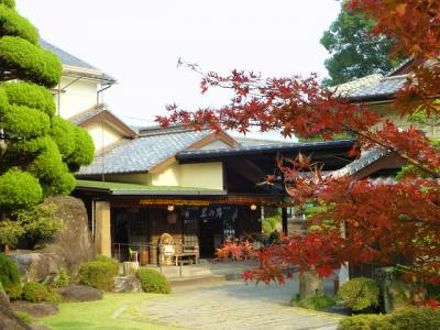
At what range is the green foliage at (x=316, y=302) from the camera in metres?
14.1

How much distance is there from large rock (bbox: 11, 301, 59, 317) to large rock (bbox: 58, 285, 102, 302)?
1.41m

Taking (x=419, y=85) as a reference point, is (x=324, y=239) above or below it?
below

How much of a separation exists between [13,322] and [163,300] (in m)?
7.38

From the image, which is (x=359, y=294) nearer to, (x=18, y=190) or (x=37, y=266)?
(x=37, y=266)

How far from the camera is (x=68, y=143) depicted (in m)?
17.1

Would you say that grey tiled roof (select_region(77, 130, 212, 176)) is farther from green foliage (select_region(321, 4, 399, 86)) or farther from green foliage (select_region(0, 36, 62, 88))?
green foliage (select_region(321, 4, 399, 86))

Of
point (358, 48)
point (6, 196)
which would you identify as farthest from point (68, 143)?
point (358, 48)

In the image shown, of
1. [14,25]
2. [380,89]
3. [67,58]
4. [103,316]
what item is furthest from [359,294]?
[67,58]

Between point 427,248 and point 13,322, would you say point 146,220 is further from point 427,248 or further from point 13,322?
point 427,248

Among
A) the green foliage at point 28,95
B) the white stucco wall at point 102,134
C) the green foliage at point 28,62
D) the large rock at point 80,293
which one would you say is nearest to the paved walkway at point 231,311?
the large rock at point 80,293

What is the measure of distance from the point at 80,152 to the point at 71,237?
2449mm

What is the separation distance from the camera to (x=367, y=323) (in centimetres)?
883

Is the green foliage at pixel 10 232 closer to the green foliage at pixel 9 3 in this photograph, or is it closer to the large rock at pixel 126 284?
the large rock at pixel 126 284

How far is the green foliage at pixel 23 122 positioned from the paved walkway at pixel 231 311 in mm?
4997
